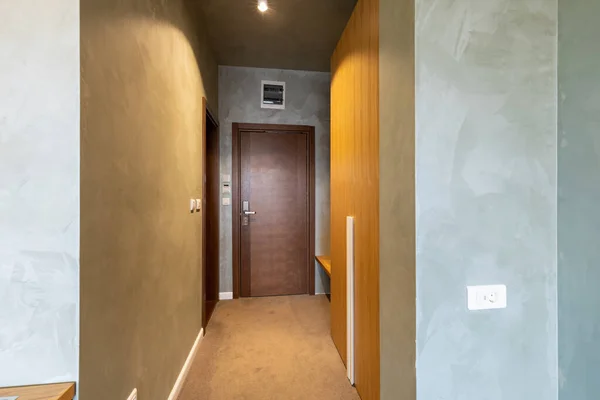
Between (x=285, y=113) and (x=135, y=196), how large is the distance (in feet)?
8.40

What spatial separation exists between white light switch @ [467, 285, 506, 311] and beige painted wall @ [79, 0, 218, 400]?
4.22ft

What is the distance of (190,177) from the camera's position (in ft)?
7.30

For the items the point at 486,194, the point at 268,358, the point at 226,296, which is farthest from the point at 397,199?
the point at 226,296

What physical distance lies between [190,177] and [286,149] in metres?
1.59

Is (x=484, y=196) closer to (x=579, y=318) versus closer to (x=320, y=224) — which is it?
(x=579, y=318)

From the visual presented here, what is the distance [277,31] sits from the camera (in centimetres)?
274

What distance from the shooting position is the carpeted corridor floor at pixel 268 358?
1877mm

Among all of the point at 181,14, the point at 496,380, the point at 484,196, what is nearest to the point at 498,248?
the point at 484,196

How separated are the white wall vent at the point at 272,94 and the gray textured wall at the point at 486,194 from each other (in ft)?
8.66

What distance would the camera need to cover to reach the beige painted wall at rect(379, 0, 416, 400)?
108 centimetres
